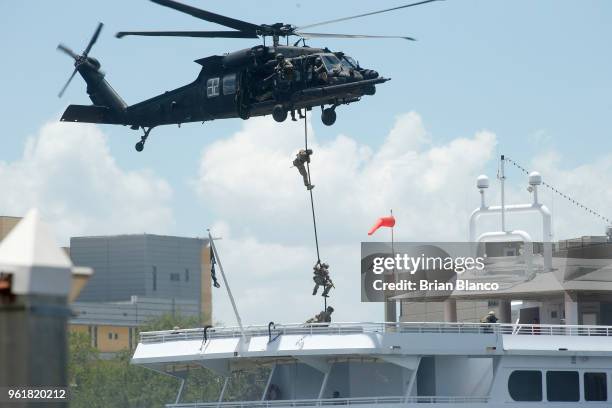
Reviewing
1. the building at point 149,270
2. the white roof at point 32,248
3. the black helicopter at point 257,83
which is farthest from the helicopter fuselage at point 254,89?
the building at point 149,270

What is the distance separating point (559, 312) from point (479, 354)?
33.9 feet

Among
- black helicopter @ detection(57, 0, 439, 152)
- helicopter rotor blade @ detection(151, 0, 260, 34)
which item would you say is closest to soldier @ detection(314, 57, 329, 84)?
black helicopter @ detection(57, 0, 439, 152)

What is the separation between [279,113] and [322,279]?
8394mm

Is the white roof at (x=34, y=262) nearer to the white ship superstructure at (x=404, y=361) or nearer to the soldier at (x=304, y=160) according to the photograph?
the white ship superstructure at (x=404, y=361)

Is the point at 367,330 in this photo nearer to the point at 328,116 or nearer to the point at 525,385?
the point at 525,385

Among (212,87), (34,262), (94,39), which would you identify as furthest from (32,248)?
(94,39)

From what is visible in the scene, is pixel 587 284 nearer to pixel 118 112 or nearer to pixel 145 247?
pixel 118 112

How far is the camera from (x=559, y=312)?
37.9 meters

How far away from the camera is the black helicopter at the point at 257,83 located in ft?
122

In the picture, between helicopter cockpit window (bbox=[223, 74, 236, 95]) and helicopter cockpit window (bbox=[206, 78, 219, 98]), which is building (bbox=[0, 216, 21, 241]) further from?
helicopter cockpit window (bbox=[223, 74, 236, 95])

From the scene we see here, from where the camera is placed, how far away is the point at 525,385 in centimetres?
2903

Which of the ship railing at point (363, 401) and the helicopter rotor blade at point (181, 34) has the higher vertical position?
the helicopter rotor blade at point (181, 34)

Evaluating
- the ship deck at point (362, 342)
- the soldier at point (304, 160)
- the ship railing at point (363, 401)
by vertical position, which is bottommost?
the ship railing at point (363, 401)

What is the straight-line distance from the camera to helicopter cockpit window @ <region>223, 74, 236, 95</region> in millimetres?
39406
